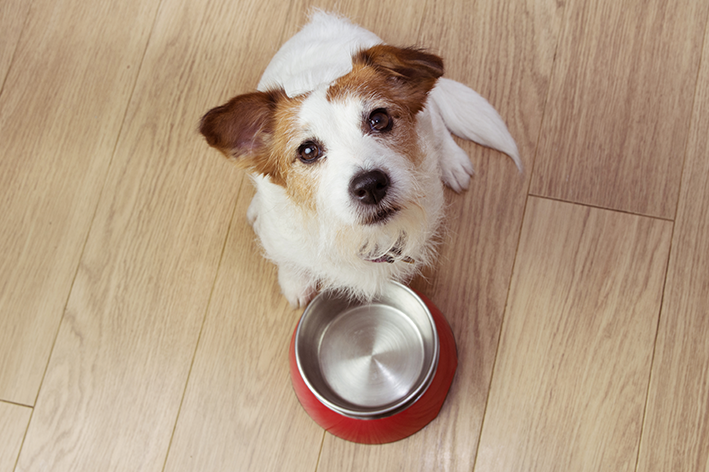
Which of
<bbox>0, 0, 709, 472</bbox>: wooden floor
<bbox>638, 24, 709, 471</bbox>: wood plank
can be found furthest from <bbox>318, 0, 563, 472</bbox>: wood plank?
<bbox>638, 24, 709, 471</bbox>: wood plank

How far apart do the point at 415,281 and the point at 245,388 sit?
2.20 ft

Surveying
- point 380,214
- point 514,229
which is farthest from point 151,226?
point 514,229

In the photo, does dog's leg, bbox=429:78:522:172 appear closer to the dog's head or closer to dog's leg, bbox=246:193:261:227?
the dog's head

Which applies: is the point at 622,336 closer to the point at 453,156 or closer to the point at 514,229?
the point at 514,229

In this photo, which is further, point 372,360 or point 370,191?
point 372,360

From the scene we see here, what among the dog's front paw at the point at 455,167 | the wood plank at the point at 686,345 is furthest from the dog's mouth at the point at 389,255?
the wood plank at the point at 686,345

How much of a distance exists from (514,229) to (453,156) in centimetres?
33

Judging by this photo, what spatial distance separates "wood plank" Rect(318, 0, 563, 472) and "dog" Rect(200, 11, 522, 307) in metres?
0.26

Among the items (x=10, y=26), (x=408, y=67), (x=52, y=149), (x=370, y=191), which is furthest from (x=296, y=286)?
(x=10, y=26)

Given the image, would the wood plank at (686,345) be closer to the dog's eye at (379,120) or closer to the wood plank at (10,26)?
the dog's eye at (379,120)

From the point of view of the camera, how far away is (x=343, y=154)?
3.87ft

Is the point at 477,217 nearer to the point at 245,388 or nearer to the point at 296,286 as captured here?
the point at 296,286

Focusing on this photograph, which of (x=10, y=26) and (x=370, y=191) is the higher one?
(x=10, y=26)

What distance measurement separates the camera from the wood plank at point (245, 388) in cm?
170
